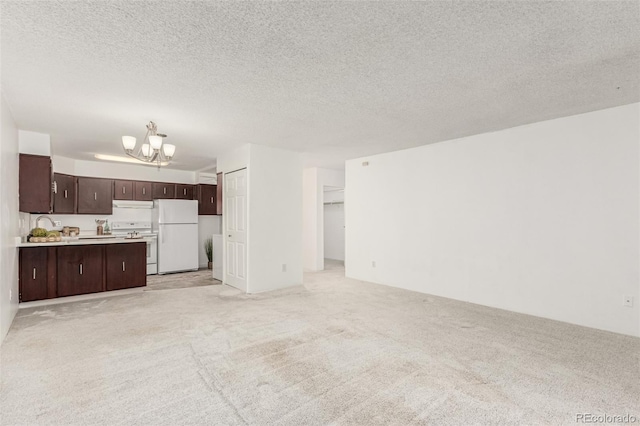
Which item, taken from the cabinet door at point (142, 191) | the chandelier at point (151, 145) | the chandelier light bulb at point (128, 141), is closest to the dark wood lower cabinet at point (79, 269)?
the chandelier at point (151, 145)

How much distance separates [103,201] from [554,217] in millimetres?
7862

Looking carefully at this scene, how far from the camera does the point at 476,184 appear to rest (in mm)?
4562

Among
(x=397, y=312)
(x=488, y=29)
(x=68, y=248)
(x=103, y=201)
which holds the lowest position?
(x=397, y=312)

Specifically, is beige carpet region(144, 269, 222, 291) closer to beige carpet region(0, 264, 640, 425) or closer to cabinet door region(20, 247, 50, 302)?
cabinet door region(20, 247, 50, 302)

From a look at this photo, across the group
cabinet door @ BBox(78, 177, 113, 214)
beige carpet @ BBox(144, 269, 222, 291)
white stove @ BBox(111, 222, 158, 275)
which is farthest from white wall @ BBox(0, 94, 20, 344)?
white stove @ BBox(111, 222, 158, 275)

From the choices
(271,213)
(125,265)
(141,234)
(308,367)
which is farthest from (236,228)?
(308,367)

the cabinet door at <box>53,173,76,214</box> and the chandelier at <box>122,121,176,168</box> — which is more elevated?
the chandelier at <box>122,121,176,168</box>

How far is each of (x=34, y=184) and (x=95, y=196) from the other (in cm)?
239

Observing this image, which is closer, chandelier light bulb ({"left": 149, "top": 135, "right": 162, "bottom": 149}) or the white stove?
chandelier light bulb ({"left": 149, "top": 135, "right": 162, "bottom": 149})

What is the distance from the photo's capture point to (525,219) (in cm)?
406

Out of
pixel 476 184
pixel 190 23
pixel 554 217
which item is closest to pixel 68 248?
pixel 190 23

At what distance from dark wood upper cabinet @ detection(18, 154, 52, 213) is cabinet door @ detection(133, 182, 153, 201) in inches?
104

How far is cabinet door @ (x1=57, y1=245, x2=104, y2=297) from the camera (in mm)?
4355

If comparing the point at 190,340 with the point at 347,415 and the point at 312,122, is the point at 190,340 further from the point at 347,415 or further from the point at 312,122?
the point at 312,122
